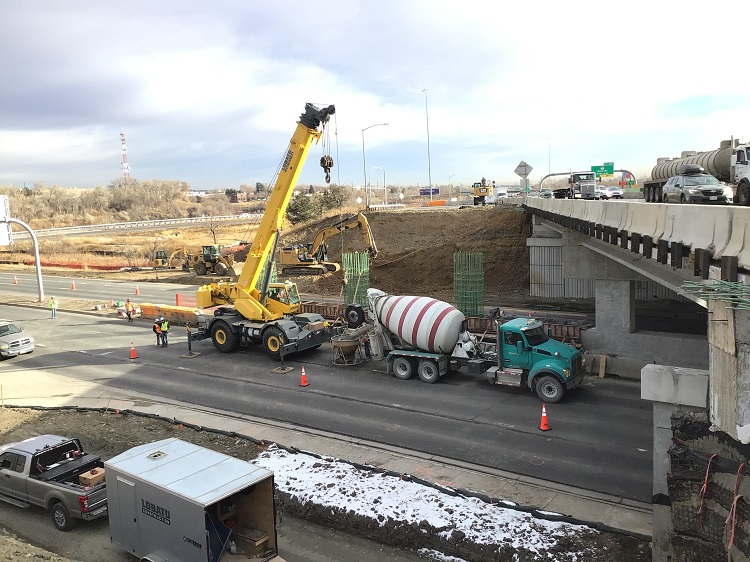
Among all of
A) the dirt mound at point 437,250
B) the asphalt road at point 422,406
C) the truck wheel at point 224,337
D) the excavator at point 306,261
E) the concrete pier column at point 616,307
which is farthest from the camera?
the excavator at point 306,261

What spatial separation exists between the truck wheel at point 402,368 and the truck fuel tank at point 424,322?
2.39 ft

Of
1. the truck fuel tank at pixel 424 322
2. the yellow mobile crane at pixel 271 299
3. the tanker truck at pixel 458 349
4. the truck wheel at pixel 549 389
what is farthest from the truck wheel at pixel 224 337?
the truck wheel at pixel 549 389

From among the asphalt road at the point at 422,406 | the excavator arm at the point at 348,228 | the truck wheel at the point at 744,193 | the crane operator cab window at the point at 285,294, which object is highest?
the truck wheel at the point at 744,193

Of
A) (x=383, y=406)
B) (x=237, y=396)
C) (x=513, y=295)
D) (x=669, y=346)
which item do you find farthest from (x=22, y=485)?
(x=513, y=295)

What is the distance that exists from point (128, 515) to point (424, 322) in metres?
13.1

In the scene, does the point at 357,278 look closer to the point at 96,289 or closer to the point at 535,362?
the point at 535,362

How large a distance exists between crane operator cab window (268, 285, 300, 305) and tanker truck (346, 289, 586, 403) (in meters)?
4.15

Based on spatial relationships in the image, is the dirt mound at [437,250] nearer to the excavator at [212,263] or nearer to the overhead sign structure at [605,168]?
the excavator at [212,263]

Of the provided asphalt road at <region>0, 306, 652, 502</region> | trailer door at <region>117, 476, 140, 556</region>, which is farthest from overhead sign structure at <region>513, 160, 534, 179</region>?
trailer door at <region>117, 476, 140, 556</region>

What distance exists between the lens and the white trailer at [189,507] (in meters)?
9.53

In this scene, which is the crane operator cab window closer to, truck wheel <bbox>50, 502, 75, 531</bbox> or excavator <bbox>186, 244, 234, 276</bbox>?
truck wheel <bbox>50, 502, 75, 531</bbox>

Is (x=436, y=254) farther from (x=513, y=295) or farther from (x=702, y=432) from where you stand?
(x=702, y=432)

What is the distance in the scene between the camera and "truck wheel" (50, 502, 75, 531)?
497 inches

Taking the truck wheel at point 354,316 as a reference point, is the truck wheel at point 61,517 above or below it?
below
